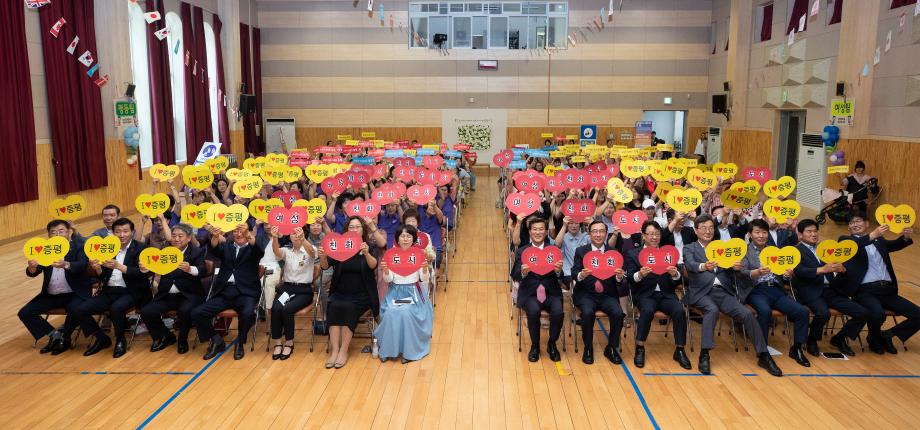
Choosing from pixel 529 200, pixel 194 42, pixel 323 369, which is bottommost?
pixel 323 369

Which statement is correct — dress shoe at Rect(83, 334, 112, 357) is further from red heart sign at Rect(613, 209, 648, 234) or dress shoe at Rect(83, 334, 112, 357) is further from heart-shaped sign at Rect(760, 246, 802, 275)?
heart-shaped sign at Rect(760, 246, 802, 275)

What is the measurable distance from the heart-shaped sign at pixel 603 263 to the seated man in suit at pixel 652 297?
0.26 meters

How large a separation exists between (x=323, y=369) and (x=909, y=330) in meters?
6.18

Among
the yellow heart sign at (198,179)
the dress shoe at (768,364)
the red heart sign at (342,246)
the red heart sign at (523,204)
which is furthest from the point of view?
the yellow heart sign at (198,179)

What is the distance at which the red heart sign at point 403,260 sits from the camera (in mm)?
6824

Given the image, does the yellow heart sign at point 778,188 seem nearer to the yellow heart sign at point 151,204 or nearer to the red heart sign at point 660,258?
the red heart sign at point 660,258

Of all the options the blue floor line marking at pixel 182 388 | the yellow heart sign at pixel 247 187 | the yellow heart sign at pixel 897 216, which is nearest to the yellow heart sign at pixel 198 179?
the yellow heart sign at pixel 247 187

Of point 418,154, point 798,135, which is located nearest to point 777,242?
point 418,154

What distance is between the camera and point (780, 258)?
6559 mm

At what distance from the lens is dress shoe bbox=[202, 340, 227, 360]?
691 centimetres

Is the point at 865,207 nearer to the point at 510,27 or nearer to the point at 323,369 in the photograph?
the point at 323,369

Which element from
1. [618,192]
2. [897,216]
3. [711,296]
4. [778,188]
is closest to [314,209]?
[618,192]

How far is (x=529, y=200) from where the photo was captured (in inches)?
329

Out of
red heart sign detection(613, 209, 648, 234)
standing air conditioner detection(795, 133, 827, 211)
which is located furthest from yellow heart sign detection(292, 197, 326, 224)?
standing air conditioner detection(795, 133, 827, 211)
